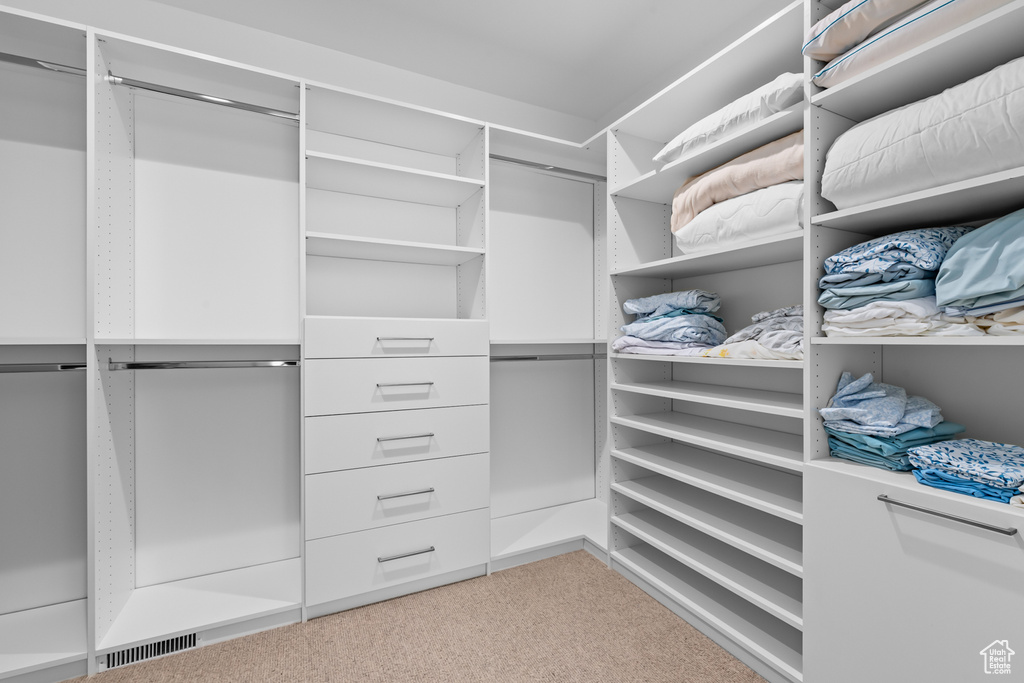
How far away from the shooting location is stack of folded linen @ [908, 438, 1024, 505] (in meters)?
0.98

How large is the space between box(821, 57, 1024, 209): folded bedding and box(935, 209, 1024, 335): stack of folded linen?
0.14 m

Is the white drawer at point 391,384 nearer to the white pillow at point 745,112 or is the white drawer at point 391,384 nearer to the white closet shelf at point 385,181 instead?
the white closet shelf at point 385,181

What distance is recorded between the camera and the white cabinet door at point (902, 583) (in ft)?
3.12

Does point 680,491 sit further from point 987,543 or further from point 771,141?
point 771,141

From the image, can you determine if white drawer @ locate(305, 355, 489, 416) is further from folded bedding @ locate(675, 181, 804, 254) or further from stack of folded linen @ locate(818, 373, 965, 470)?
stack of folded linen @ locate(818, 373, 965, 470)

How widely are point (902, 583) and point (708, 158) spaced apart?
1.44 meters

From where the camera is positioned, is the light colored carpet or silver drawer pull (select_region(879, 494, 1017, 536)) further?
the light colored carpet

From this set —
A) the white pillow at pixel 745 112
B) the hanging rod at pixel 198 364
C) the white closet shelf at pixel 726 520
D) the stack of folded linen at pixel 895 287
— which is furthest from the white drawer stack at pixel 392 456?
the stack of folded linen at pixel 895 287

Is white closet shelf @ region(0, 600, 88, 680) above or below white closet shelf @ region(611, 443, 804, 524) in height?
below

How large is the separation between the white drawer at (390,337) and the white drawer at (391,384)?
0.03 metres

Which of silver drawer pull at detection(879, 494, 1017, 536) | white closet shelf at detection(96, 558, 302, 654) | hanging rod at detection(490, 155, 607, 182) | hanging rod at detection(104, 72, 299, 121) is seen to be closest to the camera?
silver drawer pull at detection(879, 494, 1017, 536)

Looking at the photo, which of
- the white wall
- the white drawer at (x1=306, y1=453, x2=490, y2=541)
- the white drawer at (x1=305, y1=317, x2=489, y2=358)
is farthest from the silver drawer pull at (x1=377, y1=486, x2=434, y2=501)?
the white wall

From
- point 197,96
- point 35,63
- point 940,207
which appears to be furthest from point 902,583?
point 35,63

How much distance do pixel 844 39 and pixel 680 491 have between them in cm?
170
